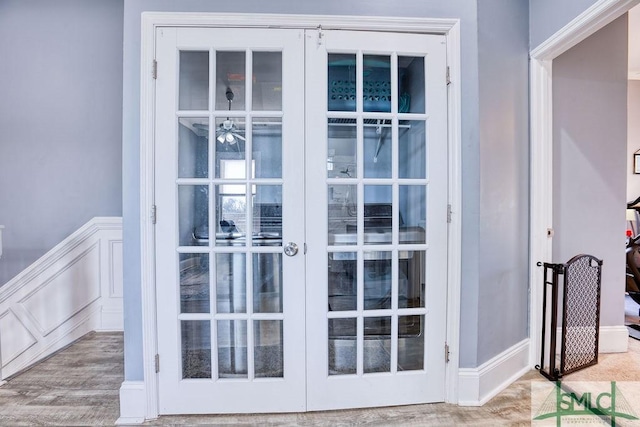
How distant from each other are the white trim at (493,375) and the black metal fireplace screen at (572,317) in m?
0.15

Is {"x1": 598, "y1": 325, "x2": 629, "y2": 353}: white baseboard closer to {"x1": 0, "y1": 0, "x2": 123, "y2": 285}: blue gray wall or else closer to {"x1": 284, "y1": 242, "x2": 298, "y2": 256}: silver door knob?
{"x1": 284, "y1": 242, "x2": 298, "y2": 256}: silver door knob

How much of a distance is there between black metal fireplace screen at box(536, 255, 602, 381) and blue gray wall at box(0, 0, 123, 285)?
11.4 feet

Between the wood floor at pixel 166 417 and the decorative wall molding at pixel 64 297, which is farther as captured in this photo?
the decorative wall molding at pixel 64 297

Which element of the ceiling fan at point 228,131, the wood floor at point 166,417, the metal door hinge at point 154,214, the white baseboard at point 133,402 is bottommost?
the wood floor at point 166,417

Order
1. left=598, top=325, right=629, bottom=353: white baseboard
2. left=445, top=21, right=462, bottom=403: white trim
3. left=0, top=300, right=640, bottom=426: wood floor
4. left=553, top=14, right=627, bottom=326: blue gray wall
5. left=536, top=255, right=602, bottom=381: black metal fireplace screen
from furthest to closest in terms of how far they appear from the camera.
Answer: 1. left=598, top=325, right=629, bottom=353: white baseboard
2. left=553, top=14, right=627, bottom=326: blue gray wall
3. left=536, top=255, right=602, bottom=381: black metal fireplace screen
4. left=445, top=21, right=462, bottom=403: white trim
5. left=0, top=300, right=640, bottom=426: wood floor

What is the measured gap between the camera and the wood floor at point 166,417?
181cm

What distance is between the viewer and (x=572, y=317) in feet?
7.85

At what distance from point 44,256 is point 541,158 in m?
3.98

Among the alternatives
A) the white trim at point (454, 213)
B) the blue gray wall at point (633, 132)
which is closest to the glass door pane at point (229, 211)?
the white trim at point (454, 213)

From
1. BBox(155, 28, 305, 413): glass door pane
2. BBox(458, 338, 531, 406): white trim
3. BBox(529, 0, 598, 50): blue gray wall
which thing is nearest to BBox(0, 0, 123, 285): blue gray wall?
BBox(155, 28, 305, 413): glass door pane

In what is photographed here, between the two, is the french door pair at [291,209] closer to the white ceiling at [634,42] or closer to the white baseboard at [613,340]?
the white baseboard at [613,340]

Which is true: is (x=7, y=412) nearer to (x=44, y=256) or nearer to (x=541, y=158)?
(x=44, y=256)

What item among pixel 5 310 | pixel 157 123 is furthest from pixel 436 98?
pixel 5 310

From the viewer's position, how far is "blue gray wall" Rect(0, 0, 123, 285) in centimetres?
287
